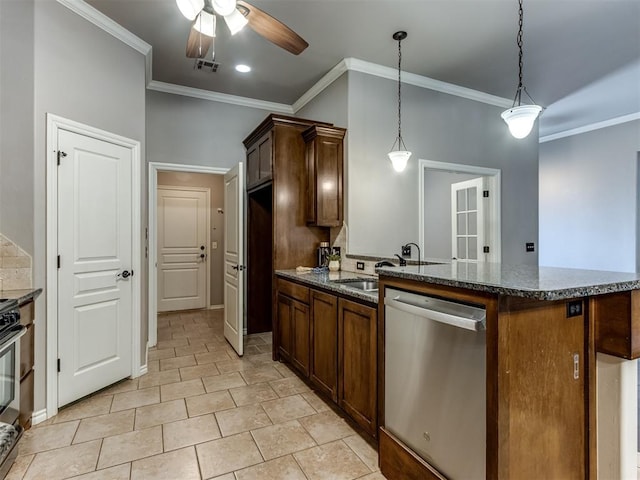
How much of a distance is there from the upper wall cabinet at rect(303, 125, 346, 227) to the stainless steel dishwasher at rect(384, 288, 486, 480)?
1.83m

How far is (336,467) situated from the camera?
190 centimetres

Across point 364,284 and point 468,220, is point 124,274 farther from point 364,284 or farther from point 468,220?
point 468,220

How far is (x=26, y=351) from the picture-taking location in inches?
86.7

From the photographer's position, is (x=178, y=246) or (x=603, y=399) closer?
(x=603, y=399)

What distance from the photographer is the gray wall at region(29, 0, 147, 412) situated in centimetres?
237

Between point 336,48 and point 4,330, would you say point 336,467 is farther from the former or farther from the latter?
point 336,48

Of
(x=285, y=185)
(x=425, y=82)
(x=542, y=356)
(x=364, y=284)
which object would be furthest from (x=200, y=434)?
(x=425, y=82)

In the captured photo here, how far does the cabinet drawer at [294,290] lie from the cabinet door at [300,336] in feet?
0.17

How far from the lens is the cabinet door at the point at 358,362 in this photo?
79.4 inches

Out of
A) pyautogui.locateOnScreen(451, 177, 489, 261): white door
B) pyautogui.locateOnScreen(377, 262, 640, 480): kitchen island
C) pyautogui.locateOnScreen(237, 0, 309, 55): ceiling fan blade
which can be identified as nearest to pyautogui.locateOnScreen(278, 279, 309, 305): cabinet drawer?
pyautogui.locateOnScreen(377, 262, 640, 480): kitchen island

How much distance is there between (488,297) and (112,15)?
3.38 meters

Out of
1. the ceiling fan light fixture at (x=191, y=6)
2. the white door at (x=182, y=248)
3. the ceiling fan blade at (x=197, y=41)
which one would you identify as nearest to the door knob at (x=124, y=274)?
the ceiling fan blade at (x=197, y=41)

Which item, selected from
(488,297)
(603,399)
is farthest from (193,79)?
(603,399)

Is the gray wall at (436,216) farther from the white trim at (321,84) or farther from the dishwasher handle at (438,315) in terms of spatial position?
the dishwasher handle at (438,315)
